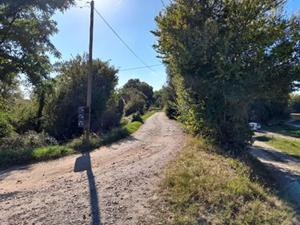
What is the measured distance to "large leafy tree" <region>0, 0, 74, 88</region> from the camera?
13422 millimetres

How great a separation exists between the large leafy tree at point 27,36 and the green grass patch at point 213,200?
1010 cm

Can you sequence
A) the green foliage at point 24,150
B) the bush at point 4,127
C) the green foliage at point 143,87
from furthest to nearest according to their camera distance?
the green foliage at point 143,87 → the bush at point 4,127 → the green foliage at point 24,150

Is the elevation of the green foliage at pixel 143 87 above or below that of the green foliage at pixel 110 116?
above

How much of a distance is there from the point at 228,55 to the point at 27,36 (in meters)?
9.51

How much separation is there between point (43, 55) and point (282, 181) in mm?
12647

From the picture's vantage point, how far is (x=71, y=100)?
18.9 m

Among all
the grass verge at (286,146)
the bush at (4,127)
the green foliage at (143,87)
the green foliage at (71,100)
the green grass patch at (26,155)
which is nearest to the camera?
the green grass patch at (26,155)

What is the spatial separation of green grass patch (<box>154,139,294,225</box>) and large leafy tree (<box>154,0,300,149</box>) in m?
4.60

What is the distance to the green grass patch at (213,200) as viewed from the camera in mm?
5004

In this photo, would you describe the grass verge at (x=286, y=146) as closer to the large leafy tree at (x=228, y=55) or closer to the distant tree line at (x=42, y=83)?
the large leafy tree at (x=228, y=55)

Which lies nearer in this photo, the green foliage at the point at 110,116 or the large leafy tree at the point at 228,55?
the large leafy tree at the point at 228,55

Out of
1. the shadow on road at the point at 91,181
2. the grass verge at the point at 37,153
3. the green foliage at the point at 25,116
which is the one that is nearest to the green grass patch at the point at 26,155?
the grass verge at the point at 37,153

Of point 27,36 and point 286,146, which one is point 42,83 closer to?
point 27,36

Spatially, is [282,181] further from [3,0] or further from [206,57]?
[3,0]
